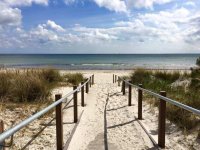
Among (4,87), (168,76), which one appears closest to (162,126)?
(4,87)

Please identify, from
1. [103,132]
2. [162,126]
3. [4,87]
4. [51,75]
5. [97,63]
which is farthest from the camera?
[97,63]

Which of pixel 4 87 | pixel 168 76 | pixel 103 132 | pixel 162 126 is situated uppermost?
pixel 4 87

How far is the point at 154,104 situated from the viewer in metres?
9.48

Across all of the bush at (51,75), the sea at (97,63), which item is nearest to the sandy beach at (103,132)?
the bush at (51,75)

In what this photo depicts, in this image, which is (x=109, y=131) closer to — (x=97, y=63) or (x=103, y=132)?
(x=103, y=132)

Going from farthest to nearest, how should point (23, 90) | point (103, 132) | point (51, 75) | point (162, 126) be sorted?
1. point (51, 75)
2. point (23, 90)
3. point (103, 132)
4. point (162, 126)

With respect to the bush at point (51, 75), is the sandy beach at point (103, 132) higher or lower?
lower

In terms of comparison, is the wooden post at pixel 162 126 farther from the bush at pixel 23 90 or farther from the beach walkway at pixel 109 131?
the bush at pixel 23 90

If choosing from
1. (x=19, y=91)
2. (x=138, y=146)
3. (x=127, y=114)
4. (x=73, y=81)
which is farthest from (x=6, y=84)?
(x=73, y=81)

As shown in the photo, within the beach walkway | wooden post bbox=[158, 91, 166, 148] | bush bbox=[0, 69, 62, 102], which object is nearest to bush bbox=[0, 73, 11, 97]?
bush bbox=[0, 69, 62, 102]

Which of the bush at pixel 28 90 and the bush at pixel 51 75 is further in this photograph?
the bush at pixel 51 75

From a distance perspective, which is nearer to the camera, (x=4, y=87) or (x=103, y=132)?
(x=103, y=132)

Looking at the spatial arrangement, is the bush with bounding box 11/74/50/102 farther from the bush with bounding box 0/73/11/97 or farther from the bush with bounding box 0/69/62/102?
the bush with bounding box 0/73/11/97

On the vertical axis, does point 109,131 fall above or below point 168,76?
below
